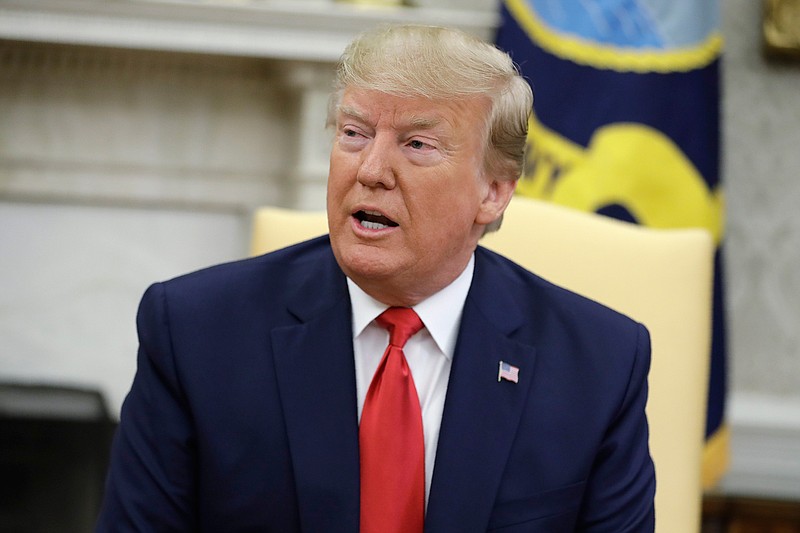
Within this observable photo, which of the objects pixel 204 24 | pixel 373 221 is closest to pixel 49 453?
pixel 204 24

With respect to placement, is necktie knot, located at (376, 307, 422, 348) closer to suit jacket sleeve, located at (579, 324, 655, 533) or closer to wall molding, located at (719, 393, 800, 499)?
suit jacket sleeve, located at (579, 324, 655, 533)

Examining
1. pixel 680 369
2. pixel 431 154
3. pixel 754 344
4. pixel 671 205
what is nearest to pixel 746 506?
pixel 754 344

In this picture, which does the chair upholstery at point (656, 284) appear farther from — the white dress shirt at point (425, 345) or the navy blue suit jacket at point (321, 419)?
the white dress shirt at point (425, 345)

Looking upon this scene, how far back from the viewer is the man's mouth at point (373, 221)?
1.31 m

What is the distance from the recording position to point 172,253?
3182 mm

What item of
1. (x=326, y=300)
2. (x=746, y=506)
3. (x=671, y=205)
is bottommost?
(x=746, y=506)

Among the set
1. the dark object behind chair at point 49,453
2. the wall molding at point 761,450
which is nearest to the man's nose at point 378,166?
the dark object behind chair at point 49,453

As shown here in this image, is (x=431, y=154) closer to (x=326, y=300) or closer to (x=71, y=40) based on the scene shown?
(x=326, y=300)

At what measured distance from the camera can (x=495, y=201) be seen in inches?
55.8

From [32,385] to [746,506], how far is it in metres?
2.17

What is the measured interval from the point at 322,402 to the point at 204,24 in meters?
1.78

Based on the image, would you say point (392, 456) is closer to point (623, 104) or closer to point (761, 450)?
point (623, 104)

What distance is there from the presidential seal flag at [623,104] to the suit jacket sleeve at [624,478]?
1426 millimetres

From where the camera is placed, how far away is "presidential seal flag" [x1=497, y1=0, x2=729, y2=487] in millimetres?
2826
